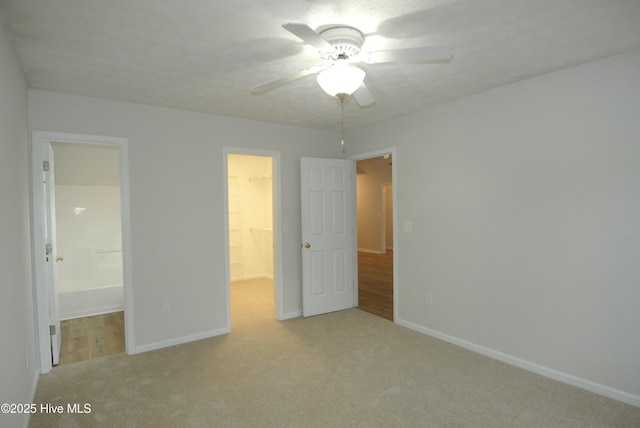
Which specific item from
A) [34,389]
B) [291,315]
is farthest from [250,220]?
[34,389]

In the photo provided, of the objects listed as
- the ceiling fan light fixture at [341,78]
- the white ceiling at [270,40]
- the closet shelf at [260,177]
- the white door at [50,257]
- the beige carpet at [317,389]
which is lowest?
the beige carpet at [317,389]

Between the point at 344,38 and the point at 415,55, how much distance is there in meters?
0.45

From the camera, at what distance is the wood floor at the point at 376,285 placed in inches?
185

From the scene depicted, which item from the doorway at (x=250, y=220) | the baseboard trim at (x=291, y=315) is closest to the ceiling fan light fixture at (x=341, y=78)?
the baseboard trim at (x=291, y=315)

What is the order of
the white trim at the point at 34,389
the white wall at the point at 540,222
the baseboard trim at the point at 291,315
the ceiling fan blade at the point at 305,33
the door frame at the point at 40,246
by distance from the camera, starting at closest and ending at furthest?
the ceiling fan blade at the point at 305,33 < the white trim at the point at 34,389 < the white wall at the point at 540,222 < the door frame at the point at 40,246 < the baseboard trim at the point at 291,315

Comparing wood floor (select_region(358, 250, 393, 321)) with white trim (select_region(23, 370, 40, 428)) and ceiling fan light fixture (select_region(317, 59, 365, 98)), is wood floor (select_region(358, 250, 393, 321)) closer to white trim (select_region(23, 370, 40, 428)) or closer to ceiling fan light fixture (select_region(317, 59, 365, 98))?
ceiling fan light fixture (select_region(317, 59, 365, 98))

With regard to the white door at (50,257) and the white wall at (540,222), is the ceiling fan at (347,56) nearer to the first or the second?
the white wall at (540,222)

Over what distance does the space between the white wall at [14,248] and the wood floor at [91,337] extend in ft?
2.38

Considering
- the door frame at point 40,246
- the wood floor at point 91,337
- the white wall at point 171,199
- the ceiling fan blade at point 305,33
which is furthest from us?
the wood floor at point 91,337

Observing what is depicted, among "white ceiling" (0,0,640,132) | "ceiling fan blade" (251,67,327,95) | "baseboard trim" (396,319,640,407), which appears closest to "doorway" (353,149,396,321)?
"baseboard trim" (396,319,640,407)

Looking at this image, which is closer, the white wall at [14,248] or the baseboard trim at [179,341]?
the white wall at [14,248]

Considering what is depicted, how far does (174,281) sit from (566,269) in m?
3.62

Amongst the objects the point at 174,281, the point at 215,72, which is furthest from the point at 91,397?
the point at 215,72

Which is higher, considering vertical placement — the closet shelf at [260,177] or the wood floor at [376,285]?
the closet shelf at [260,177]
